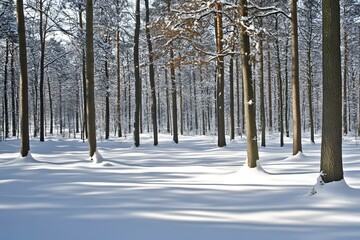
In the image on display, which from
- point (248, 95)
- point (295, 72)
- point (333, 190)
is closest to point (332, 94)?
point (333, 190)

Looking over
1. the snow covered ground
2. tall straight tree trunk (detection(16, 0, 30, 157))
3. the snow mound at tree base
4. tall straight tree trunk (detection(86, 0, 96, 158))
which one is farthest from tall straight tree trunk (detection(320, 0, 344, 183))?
tall straight tree trunk (detection(16, 0, 30, 157))

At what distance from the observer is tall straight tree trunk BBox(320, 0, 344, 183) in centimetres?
628

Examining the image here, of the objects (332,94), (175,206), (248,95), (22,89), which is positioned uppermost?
(22,89)

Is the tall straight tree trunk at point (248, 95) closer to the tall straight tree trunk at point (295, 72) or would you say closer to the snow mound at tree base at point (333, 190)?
the snow mound at tree base at point (333, 190)

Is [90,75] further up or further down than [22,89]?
further up

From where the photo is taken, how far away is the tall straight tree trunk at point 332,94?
20.6 feet

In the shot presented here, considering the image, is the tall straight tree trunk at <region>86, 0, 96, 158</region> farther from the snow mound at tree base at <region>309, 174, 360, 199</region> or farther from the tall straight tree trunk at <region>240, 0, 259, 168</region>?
the snow mound at tree base at <region>309, 174, 360, 199</region>

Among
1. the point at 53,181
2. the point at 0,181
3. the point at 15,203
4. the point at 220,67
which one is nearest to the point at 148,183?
the point at 53,181

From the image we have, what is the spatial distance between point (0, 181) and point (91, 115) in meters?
4.64

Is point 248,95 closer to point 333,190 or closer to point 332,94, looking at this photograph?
point 332,94

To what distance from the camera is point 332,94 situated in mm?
6293

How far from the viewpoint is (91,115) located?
40.4 feet

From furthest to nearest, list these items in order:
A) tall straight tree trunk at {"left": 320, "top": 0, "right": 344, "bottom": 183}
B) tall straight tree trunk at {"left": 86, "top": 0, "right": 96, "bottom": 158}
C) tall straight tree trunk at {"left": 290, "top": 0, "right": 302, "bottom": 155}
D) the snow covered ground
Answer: tall straight tree trunk at {"left": 290, "top": 0, "right": 302, "bottom": 155}
tall straight tree trunk at {"left": 86, "top": 0, "right": 96, "bottom": 158}
tall straight tree trunk at {"left": 320, "top": 0, "right": 344, "bottom": 183}
the snow covered ground

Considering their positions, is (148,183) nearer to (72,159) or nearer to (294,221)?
(294,221)
